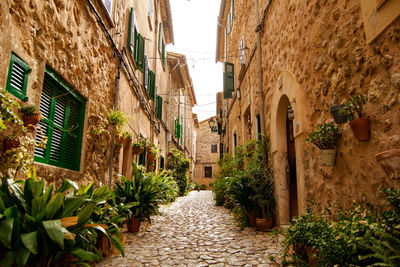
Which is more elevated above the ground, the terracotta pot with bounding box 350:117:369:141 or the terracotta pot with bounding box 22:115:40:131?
the terracotta pot with bounding box 22:115:40:131

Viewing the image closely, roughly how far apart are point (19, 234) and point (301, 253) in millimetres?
2424

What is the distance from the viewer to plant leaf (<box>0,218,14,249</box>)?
1.67m

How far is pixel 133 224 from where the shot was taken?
14.9ft

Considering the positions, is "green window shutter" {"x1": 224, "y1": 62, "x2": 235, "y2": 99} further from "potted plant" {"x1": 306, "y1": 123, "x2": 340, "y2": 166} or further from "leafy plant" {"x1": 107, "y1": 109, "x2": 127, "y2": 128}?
"potted plant" {"x1": 306, "y1": 123, "x2": 340, "y2": 166}

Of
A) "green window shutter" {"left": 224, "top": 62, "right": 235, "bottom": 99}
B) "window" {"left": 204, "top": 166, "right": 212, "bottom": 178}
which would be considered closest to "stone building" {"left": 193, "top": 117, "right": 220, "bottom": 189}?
"window" {"left": 204, "top": 166, "right": 212, "bottom": 178}

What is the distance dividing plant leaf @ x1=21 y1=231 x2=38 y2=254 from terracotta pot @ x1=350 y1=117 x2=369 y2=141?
2680 millimetres

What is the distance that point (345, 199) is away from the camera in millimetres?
2670

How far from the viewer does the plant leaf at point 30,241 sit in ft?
5.65

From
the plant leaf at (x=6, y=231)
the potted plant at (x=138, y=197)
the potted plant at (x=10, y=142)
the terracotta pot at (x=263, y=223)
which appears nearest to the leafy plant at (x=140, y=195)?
the potted plant at (x=138, y=197)

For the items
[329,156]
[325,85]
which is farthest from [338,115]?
[325,85]

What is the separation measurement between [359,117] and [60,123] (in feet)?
12.1

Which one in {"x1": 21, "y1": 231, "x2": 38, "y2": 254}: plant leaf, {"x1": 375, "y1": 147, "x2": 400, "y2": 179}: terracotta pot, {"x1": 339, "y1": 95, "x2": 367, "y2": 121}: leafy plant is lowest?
{"x1": 21, "y1": 231, "x2": 38, "y2": 254}: plant leaf

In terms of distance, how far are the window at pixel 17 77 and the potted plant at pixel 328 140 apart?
3.12m

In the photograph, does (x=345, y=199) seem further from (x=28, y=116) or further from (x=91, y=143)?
(x=91, y=143)
